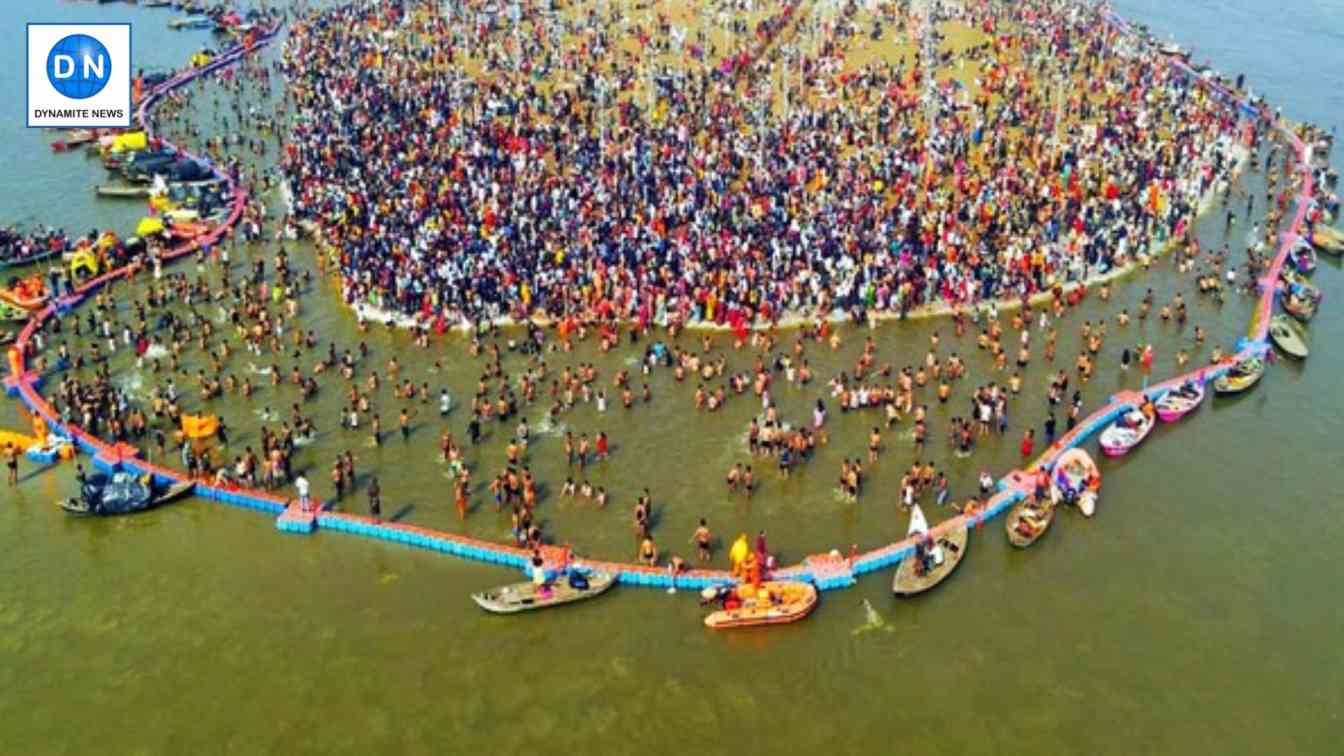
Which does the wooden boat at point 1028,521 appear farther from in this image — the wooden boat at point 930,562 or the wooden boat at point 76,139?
the wooden boat at point 76,139

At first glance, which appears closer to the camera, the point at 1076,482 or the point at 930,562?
Answer: the point at 930,562

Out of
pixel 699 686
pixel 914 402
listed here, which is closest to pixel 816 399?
pixel 914 402

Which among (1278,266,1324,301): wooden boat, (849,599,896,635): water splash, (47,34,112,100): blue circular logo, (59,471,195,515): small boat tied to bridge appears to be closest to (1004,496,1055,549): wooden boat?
(849,599,896,635): water splash

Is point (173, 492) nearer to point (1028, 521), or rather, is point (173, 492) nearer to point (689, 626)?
point (689, 626)

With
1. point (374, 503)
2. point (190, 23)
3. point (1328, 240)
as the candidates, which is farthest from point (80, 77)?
point (1328, 240)

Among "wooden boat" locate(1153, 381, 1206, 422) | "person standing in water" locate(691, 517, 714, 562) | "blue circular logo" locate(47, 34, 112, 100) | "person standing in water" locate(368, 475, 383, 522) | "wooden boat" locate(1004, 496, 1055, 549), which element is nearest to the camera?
"person standing in water" locate(691, 517, 714, 562)

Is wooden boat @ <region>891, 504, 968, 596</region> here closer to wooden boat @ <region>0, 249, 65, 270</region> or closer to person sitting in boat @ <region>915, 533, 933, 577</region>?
person sitting in boat @ <region>915, 533, 933, 577</region>
